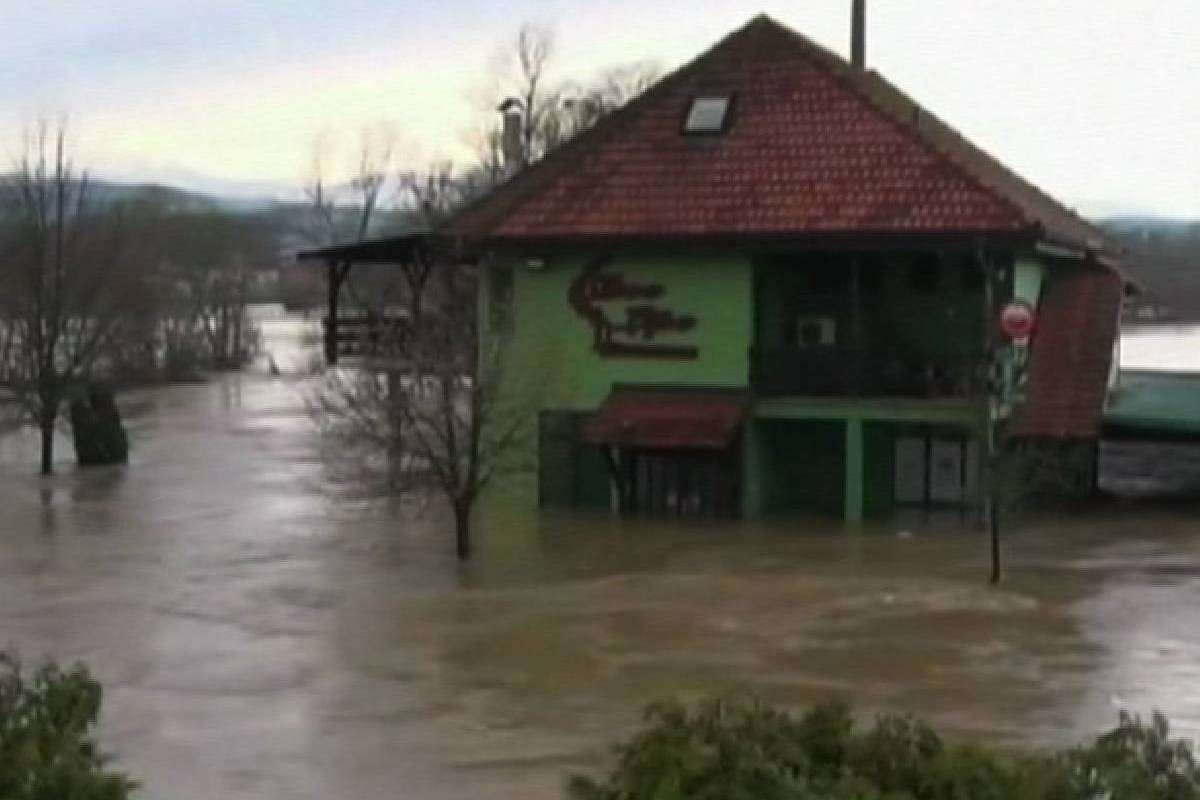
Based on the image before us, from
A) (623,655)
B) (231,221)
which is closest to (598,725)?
(623,655)

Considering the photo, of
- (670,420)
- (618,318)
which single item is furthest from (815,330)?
(618,318)

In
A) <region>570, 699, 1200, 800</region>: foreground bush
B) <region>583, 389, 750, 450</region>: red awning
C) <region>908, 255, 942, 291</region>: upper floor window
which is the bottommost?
<region>583, 389, 750, 450</region>: red awning

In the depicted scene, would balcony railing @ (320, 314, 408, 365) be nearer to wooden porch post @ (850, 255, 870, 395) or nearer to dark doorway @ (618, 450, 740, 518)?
dark doorway @ (618, 450, 740, 518)

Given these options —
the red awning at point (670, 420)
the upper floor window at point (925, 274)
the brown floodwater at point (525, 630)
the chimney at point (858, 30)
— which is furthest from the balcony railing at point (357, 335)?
the chimney at point (858, 30)

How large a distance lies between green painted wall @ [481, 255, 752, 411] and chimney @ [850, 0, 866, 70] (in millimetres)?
12052

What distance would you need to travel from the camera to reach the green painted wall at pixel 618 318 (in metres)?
30.5

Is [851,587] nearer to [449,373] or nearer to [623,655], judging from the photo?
[623,655]

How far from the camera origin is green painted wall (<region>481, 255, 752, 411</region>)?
30484 millimetres

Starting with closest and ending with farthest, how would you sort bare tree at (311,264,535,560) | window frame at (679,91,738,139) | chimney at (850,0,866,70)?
1. bare tree at (311,264,535,560)
2. window frame at (679,91,738,139)
3. chimney at (850,0,866,70)

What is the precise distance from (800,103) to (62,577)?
14.2 meters

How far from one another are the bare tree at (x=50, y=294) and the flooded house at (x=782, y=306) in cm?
1528

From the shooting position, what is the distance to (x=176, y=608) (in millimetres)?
22109

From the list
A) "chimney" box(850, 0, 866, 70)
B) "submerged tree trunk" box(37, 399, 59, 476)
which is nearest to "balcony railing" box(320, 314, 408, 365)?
"submerged tree trunk" box(37, 399, 59, 476)

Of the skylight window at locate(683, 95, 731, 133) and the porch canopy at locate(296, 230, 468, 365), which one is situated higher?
the skylight window at locate(683, 95, 731, 133)
